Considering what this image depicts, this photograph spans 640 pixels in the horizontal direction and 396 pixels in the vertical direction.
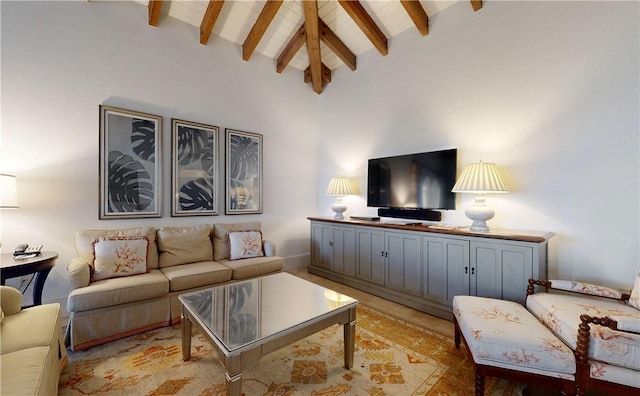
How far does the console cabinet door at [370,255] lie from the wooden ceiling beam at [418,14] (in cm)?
252

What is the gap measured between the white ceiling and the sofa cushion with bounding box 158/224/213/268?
98.6 inches

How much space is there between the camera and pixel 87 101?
9.14ft

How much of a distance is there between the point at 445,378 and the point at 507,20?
3312 mm

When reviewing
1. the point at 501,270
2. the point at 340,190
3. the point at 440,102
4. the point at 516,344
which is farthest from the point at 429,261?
the point at 440,102

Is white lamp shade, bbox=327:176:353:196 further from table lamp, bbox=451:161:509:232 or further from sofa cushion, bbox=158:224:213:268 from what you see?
sofa cushion, bbox=158:224:213:268

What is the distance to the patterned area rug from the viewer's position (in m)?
1.65

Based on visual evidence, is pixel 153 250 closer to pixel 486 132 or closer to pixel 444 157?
pixel 444 157

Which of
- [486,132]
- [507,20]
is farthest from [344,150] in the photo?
[507,20]

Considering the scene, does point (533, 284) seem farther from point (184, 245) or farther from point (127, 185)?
point (127, 185)

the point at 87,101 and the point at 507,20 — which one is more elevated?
the point at 507,20

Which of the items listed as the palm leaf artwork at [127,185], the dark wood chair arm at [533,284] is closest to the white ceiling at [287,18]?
the palm leaf artwork at [127,185]

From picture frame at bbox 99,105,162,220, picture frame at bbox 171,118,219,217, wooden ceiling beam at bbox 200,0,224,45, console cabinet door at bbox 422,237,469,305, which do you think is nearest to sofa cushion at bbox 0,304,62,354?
picture frame at bbox 99,105,162,220

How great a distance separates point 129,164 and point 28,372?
2.37m

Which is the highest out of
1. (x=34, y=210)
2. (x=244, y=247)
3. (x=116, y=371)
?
(x=34, y=210)
